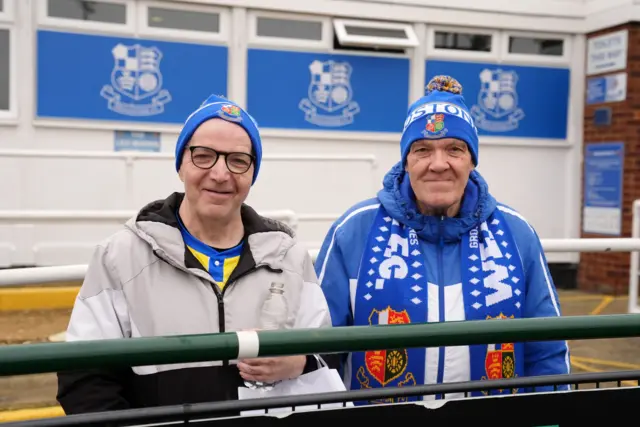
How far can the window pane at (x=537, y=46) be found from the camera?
8.84 metres

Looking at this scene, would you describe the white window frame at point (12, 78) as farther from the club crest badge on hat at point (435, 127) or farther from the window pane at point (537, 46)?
the club crest badge on hat at point (435, 127)

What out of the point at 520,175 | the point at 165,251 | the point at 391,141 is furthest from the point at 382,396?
the point at 520,175

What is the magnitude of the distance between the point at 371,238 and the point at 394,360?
39 cm

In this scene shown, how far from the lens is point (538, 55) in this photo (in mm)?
8867

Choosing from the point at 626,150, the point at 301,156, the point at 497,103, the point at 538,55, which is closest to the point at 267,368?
the point at 301,156

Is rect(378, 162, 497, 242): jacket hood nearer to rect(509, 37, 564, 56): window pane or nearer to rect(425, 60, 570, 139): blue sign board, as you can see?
rect(425, 60, 570, 139): blue sign board

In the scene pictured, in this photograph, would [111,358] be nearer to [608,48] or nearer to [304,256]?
[304,256]

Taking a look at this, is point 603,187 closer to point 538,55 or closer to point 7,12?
point 538,55

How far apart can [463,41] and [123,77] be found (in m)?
4.29

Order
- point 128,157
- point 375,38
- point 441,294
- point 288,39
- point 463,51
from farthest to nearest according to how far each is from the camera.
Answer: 1. point 463,51
2. point 375,38
3. point 288,39
4. point 128,157
5. point 441,294

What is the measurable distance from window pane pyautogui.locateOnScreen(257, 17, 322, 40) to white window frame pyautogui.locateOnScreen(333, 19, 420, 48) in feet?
0.84

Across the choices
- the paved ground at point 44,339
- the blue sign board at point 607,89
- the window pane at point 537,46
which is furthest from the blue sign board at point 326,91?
the paved ground at point 44,339

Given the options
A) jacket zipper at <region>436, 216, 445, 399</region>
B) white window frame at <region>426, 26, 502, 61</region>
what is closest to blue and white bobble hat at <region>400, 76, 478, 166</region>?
jacket zipper at <region>436, 216, 445, 399</region>

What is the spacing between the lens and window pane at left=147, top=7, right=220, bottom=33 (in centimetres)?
758
